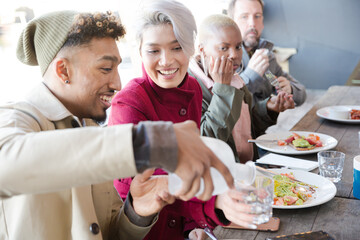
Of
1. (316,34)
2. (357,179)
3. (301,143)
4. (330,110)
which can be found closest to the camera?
(357,179)

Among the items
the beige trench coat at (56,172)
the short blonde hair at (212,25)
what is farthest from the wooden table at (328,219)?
the short blonde hair at (212,25)

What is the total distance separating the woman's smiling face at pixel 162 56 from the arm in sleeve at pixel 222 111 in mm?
228

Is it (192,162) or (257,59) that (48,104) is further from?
(257,59)

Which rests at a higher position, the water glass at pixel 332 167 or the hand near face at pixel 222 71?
the hand near face at pixel 222 71

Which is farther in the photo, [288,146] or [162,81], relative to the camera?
[288,146]

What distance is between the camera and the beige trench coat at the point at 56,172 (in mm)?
709

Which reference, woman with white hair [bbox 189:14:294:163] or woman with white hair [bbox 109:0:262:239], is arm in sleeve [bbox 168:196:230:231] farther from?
woman with white hair [bbox 189:14:294:163]

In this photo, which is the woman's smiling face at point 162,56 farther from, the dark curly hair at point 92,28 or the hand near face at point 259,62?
the hand near face at point 259,62

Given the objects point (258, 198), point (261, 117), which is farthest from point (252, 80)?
point (258, 198)

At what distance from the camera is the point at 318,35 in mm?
5910

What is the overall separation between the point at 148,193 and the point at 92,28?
0.53 metres

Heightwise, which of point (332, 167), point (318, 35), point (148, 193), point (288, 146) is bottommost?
point (318, 35)

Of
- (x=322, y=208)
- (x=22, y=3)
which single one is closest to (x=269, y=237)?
(x=322, y=208)

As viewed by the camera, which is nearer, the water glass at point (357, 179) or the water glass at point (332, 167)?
the water glass at point (357, 179)
